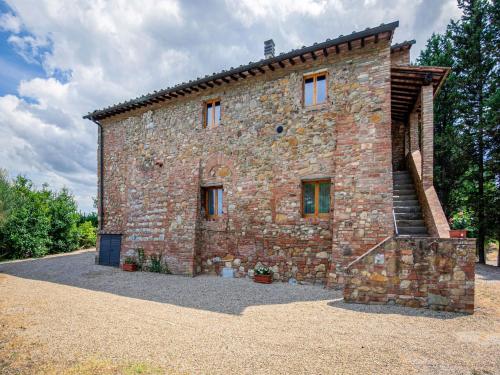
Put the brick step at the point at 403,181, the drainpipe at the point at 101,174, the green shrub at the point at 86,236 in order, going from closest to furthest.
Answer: the brick step at the point at 403,181 → the drainpipe at the point at 101,174 → the green shrub at the point at 86,236

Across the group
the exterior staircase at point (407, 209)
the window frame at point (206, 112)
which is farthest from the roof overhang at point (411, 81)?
the window frame at point (206, 112)

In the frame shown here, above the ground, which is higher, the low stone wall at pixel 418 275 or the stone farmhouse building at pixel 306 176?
the stone farmhouse building at pixel 306 176

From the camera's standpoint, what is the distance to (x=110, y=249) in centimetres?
1173

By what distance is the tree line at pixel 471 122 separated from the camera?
13383 mm

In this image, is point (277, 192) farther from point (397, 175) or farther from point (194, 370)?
point (194, 370)

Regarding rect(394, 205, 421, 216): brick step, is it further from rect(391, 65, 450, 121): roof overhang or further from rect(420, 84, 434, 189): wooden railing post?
rect(391, 65, 450, 121): roof overhang

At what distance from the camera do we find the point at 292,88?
8.38m

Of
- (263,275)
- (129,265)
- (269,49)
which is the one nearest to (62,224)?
(129,265)

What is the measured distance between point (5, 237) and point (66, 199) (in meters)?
3.98

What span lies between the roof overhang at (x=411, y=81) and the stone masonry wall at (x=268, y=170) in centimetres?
71

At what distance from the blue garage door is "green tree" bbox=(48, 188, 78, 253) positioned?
6.50 meters

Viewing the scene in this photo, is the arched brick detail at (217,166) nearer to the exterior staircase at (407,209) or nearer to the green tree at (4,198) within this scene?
Result: the exterior staircase at (407,209)

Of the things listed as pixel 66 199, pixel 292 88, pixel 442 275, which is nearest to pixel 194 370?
pixel 442 275

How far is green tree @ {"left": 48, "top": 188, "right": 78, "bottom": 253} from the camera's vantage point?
1651 centimetres
